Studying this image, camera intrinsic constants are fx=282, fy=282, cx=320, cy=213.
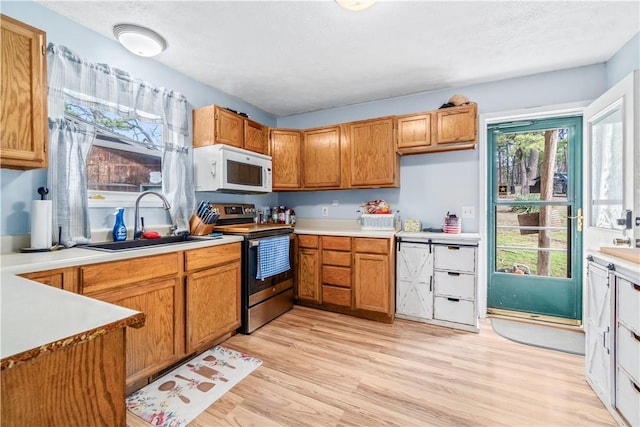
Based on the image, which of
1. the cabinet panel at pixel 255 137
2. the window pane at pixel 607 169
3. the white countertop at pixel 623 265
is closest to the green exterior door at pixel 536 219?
the window pane at pixel 607 169

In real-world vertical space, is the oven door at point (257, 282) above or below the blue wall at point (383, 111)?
below

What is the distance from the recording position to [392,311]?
2889 millimetres

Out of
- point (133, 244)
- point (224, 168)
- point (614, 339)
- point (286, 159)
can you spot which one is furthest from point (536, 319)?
point (133, 244)

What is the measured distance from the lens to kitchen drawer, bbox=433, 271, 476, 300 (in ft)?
8.80

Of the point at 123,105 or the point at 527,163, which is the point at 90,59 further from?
the point at 527,163

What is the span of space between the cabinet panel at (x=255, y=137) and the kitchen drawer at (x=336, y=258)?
1454 mm

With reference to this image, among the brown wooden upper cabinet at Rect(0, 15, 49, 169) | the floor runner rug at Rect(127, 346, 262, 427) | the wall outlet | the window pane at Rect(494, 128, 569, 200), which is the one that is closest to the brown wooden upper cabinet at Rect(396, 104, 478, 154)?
the window pane at Rect(494, 128, 569, 200)

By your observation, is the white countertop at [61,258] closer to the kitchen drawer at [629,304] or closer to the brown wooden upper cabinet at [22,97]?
the brown wooden upper cabinet at [22,97]

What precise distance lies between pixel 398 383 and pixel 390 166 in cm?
212

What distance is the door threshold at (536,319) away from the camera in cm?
283

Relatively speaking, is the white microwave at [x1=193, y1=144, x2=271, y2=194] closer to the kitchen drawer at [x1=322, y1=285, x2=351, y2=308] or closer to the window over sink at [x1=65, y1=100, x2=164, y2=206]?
the window over sink at [x1=65, y1=100, x2=164, y2=206]

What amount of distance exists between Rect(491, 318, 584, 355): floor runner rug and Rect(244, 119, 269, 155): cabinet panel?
10.3 ft

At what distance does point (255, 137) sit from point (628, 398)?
138 inches

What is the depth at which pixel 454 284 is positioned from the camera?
2.74 meters
